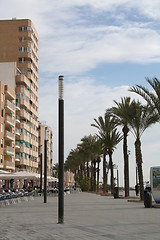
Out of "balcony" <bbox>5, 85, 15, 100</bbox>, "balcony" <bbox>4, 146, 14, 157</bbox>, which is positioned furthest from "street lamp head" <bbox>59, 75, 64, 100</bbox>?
"balcony" <bbox>4, 146, 14, 157</bbox>

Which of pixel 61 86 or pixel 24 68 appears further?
pixel 24 68

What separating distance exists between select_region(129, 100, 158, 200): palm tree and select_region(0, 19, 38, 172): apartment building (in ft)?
169

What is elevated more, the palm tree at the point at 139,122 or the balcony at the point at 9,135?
the balcony at the point at 9,135

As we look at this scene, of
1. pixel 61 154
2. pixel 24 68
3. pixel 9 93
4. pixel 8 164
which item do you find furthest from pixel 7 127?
pixel 61 154

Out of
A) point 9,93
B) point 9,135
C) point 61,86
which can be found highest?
point 9,93

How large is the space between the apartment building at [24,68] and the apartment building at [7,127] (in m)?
6.79

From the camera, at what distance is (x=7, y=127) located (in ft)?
249

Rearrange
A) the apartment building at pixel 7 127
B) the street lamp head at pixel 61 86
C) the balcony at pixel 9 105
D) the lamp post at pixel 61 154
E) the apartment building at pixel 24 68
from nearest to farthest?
1. the lamp post at pixel 61 154
2. the street lamp head at pixel 61 86
3. the apartment building at pixel 7 127
4. the balcony at pixel 9 105
5. the apartment building at pixel 24 68

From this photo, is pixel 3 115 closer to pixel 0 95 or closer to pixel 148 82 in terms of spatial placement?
pixel 0 95

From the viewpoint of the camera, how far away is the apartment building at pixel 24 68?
3337 inches

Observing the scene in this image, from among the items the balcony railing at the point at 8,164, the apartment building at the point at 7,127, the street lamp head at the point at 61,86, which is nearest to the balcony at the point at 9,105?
the apartment building at the point at 7,127

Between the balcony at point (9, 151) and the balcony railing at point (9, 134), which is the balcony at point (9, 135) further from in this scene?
the balcony at point (9, 151)

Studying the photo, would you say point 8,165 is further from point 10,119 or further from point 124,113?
point 124,113

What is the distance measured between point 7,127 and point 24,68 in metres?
19.7
